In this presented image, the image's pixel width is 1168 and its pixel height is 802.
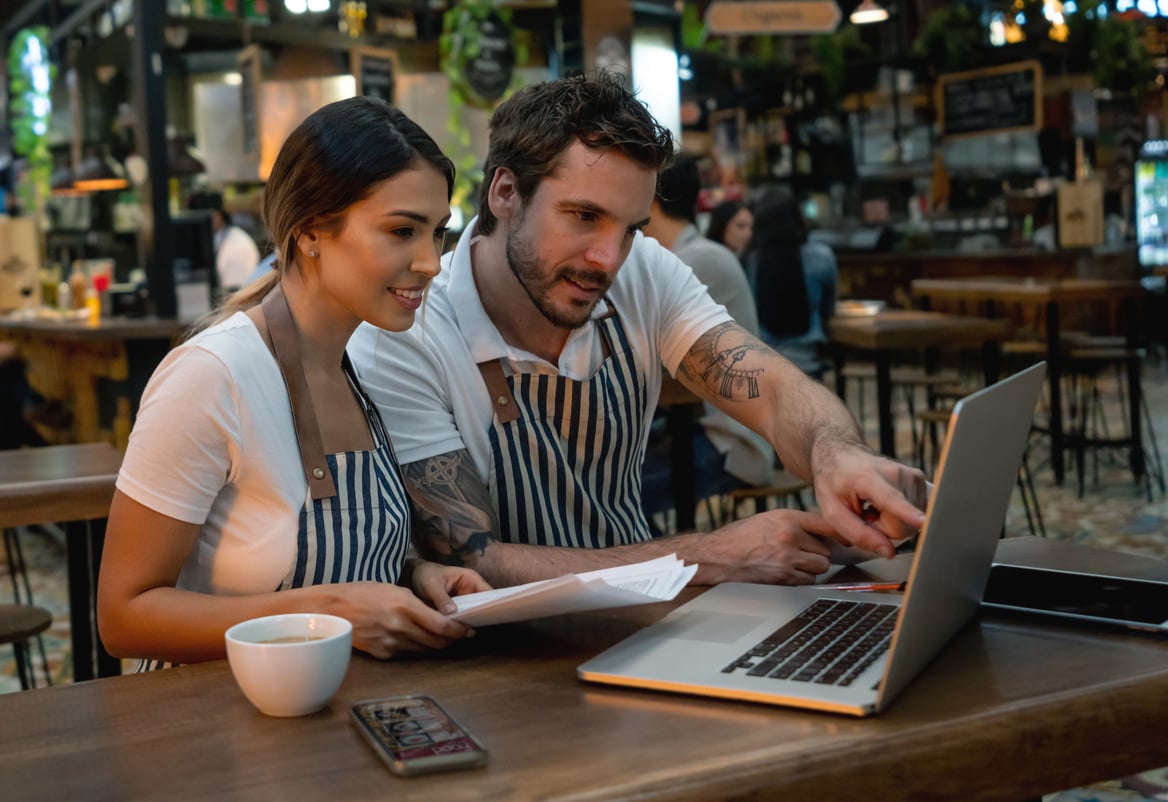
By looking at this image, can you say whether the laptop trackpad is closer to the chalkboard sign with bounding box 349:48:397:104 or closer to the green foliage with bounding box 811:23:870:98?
the chalkboard sign with bounding box 349:48:397:104

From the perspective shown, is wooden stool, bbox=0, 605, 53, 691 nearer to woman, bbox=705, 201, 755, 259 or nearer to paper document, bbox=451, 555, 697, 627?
paper document, bbox=451, 555, 697, 627

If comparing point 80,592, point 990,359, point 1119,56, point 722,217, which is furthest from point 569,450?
point 1119,56

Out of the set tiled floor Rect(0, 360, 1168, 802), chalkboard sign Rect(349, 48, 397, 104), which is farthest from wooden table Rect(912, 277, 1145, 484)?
chalkboard sign Rect(349, 48, 397, 104)

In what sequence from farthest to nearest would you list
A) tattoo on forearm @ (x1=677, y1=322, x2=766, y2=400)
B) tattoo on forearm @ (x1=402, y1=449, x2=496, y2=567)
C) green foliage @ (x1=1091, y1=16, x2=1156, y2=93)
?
green foliage @ (x1=1091, y1=16, x2=1156, y2=93), tattoo on forearm @ (x1=677, y1=322, x2=766, y2=400), tattoo on forearm @ (x1=402, y1=449, x2=496, y2=567)

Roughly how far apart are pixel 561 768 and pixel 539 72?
7260 millimetres

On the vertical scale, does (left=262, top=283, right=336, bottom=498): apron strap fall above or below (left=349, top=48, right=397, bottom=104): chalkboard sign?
below

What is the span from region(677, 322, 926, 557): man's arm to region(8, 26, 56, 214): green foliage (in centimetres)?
905

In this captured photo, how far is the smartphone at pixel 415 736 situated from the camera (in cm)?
95

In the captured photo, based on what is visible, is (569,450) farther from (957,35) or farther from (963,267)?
(957,35)

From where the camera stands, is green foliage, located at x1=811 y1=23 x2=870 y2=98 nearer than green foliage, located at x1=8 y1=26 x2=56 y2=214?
No

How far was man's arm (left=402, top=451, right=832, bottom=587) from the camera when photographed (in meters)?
1.58

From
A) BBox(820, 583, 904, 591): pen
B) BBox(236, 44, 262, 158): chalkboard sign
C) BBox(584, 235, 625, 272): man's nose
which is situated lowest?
BBox(820, 583, 904, 591): pen

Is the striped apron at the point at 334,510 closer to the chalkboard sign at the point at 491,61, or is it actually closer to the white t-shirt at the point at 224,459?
the white t-shirt at the point at 224,459

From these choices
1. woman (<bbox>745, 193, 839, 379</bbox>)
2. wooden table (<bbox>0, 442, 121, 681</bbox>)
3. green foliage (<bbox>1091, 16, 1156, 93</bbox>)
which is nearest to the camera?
wooden table (<bbox>0, 442, 121, 681</bbox>)
